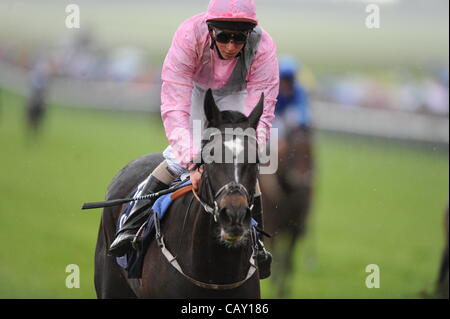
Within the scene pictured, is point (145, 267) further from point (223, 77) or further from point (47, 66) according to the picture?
point (47, 66)

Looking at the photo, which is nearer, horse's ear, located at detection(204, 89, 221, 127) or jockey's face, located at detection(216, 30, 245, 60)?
horse's ear, located at detection(204, 89, 221, 127)

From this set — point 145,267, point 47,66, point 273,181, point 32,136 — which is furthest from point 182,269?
point 47,66

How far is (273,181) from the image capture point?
27.1ft

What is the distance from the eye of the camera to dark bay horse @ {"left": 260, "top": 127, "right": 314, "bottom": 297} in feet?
26.8

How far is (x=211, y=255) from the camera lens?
3859 millimetres

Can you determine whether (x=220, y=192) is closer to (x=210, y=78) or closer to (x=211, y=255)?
(x=211, y=255)

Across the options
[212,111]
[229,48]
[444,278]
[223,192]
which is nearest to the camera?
[223,192]

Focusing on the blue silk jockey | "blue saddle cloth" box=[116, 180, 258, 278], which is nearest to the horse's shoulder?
"blue saddle cloth" box=[116, 180, 258, 278]

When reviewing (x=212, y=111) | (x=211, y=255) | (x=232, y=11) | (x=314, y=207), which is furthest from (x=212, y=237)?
(x=314, y=207)

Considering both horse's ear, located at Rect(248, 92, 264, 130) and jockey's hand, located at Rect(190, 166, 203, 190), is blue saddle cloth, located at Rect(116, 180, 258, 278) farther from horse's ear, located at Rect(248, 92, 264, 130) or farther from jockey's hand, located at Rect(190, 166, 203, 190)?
horse's ear, located at Rect(248, 92, 264, 130)

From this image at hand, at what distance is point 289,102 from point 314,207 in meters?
3.35

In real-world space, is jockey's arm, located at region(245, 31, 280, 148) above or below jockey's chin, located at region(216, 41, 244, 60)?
below

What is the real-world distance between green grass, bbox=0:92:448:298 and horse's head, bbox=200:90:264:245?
3.91 m
